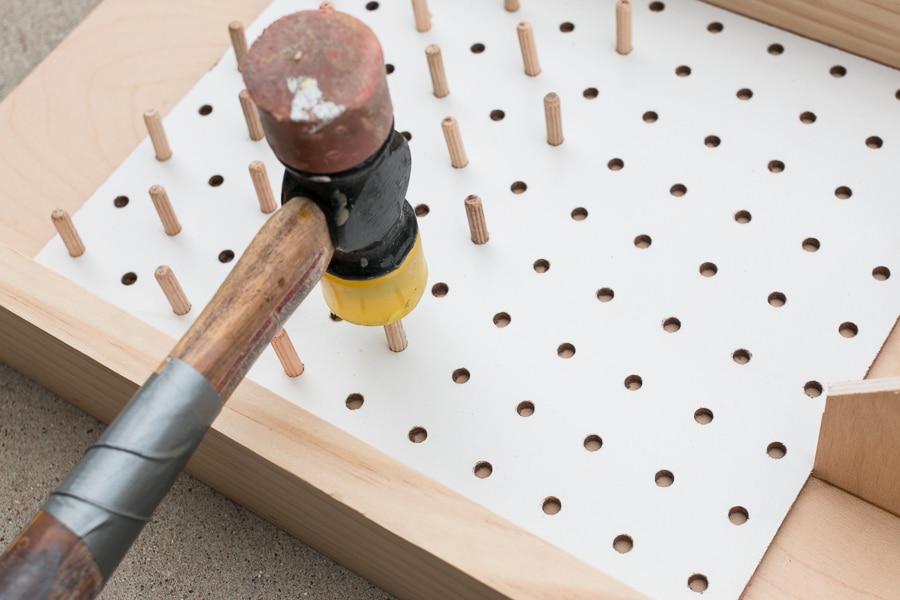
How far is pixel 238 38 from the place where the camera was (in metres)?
1.02

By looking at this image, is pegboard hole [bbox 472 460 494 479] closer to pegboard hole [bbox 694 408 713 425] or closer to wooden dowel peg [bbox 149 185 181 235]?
pegboard hole [bbox 694 408 713 425]

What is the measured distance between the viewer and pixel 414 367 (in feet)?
2.88

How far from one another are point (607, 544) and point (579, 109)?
1.20 ft

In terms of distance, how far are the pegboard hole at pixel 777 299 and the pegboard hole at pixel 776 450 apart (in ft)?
0.35

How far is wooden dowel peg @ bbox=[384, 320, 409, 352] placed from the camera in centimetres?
86

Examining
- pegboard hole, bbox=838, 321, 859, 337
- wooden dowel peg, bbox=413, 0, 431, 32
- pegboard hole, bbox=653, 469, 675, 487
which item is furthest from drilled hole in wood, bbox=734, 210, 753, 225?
wooden dowel peg, bbox=413, 0, 431, 32

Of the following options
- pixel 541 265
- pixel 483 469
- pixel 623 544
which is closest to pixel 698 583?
pixel 623 544

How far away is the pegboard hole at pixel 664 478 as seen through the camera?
81 cm

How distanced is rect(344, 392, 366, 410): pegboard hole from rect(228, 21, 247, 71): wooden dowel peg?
1.07 ft

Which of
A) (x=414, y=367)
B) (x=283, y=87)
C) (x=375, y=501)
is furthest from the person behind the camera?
(x=414, y=367)

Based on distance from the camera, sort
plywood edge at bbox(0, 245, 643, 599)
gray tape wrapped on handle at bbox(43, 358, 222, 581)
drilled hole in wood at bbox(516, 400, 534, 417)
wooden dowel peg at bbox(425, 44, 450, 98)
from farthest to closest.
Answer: wooden dowel peg at bbox(425, 44, 450, 98) < drilled hole in wood at bbox(516, 400, 534, 417) < plywood edge at bbox(0, 245, 643, 599) < gray tape wrapped on handle at bbox(43, 358, 222, 581)

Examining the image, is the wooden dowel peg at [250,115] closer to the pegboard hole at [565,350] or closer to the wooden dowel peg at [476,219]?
the wooden dowel peg at [476,219]

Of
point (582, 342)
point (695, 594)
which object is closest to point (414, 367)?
point (582, 342)

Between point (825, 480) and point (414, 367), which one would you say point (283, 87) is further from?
point (825, 480)
